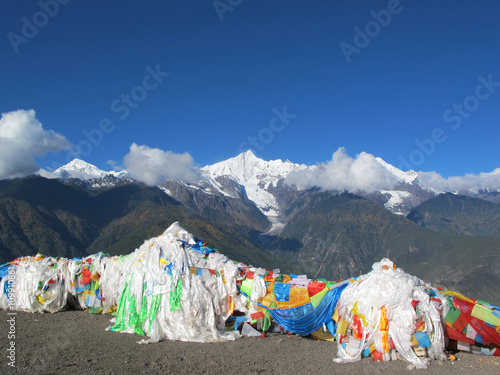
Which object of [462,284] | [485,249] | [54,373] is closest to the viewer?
[54,373]

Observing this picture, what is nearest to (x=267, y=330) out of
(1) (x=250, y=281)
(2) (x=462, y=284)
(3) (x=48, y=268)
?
(1) (x=250, y=281)

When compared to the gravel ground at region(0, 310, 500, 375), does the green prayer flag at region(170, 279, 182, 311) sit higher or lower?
higher

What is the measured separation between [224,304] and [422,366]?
6.32 metres

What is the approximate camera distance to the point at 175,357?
31.8 feet

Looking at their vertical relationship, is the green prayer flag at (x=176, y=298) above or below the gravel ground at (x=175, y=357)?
above

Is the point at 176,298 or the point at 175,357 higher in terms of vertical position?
the point at 176,298

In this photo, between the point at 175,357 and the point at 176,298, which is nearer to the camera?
the point at 175,357

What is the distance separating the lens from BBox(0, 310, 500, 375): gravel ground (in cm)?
862

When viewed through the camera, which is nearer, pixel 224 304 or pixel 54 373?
pixel 54 373

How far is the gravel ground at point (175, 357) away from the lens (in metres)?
8.62

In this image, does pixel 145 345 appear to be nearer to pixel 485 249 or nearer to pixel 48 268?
pixel 48 268

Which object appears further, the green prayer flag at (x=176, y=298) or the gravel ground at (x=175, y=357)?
the green prayer flag at (x=176, y=298)

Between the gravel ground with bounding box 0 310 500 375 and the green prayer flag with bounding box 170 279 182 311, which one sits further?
the green prayer flag with bounding box 170 279 182 311

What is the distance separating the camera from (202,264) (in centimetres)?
1315
